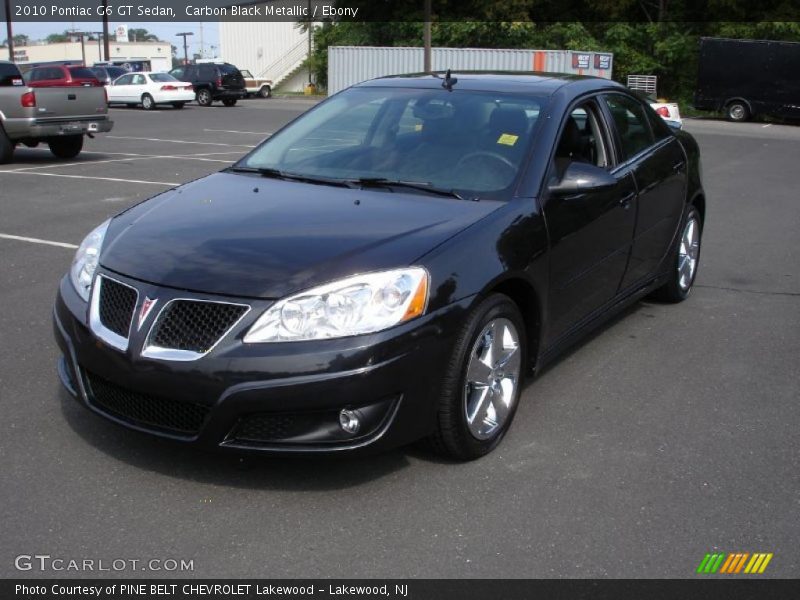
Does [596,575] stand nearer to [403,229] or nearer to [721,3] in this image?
[403,229]

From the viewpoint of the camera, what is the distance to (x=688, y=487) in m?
3.80

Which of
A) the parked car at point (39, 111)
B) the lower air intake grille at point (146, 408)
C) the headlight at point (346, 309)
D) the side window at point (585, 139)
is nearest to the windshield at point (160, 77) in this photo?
the parked car at point (39, 111)

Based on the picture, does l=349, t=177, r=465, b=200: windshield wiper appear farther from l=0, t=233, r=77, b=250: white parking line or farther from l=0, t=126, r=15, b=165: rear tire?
→ l=0, t=126, r=15, b=165: rear tire

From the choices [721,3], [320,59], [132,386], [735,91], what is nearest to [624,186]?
[132,386]

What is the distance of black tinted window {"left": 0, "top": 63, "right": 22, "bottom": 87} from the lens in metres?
15.1

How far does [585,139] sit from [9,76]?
12759mm

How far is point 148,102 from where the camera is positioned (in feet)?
119

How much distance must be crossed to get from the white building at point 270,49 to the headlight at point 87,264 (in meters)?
54.0

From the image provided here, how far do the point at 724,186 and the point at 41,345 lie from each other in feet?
37.0

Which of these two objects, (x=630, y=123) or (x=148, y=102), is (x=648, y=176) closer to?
(x=630, y=123)

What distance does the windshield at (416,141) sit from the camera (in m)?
4.55

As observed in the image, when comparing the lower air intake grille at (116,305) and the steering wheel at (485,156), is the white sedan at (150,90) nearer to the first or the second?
the steering wheel at (485,156)

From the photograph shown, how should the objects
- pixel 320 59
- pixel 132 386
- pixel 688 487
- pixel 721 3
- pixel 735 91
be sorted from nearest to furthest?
pixel 132 386 < pixel 688 487 < pixel 735 91 < pixel 721 3 < pixel 320 59

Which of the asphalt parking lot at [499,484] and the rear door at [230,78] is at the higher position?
the rear door at [230,78]
